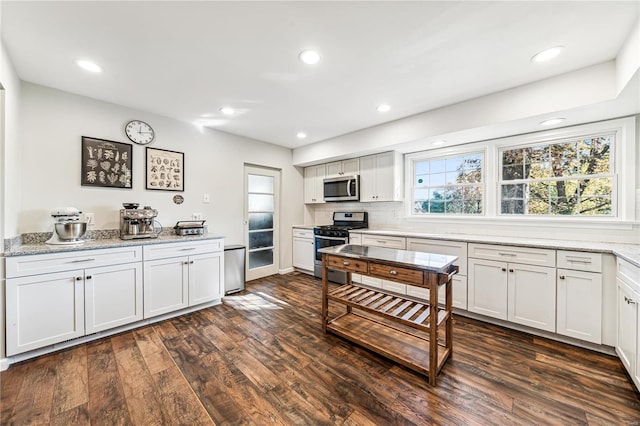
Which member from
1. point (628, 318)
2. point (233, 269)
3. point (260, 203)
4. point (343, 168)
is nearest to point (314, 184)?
point (343, 168)

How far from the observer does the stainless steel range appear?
4055mm

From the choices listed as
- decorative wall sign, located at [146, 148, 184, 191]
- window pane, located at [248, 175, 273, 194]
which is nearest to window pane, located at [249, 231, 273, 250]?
window pane, located at [248, 175, 273, 194]

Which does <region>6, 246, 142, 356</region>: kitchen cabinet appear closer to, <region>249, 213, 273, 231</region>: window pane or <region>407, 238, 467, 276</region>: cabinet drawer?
<region>249, 213, 273, 231</region>: window pane

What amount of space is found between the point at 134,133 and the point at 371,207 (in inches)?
142

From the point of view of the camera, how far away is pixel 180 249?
9.65 ft

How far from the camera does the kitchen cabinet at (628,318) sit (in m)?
1.66

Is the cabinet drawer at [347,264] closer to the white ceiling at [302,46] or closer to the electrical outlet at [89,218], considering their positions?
the white ceiling at [302,46]

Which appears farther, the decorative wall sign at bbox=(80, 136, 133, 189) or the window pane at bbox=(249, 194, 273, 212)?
the window pane at bbox=(249, 194, 273, 212)

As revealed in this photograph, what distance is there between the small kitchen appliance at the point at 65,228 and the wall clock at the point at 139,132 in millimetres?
1129

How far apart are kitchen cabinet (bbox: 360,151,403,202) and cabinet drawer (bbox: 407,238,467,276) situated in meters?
0.89

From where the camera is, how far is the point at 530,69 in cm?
218

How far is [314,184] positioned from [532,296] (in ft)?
12.1

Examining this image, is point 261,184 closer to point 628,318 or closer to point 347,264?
point 347,264

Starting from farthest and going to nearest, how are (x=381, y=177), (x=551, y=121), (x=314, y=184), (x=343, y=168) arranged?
(x=314, y=184)
(x=343, y=168)
(x=381, y=177)
(x=551, y=121)
